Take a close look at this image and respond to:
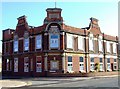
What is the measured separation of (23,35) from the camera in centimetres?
4422

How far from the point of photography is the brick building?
127 feet

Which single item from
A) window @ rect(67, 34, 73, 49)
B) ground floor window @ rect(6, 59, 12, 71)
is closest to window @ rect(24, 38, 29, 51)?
ground floor window @ rect(6, 59, 12, 71)

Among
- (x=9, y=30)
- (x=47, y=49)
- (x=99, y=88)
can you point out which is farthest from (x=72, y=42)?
(x=99, y=88)

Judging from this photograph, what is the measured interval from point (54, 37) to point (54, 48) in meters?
1.91

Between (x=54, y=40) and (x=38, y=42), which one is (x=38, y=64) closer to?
(x=38, y=42)

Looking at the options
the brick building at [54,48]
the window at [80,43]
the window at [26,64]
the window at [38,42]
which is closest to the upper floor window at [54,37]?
the brick building at [54,48]

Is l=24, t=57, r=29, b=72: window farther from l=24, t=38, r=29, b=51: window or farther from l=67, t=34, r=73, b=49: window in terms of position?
l=67, t=34, r=73, b=49: window

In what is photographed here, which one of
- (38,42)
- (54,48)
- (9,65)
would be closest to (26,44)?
(38,42)

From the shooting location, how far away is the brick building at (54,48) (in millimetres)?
38781

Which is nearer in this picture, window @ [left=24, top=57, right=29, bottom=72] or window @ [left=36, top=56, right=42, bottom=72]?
window @ [left=36, top=56, right=42, bottom=72]

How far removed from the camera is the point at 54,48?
3881 centimetres

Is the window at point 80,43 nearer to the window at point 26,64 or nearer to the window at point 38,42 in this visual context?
the window at point 38,42

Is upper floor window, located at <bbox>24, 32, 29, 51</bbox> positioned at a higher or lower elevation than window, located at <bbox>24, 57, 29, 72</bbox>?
higher

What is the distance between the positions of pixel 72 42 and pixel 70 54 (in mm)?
2496
